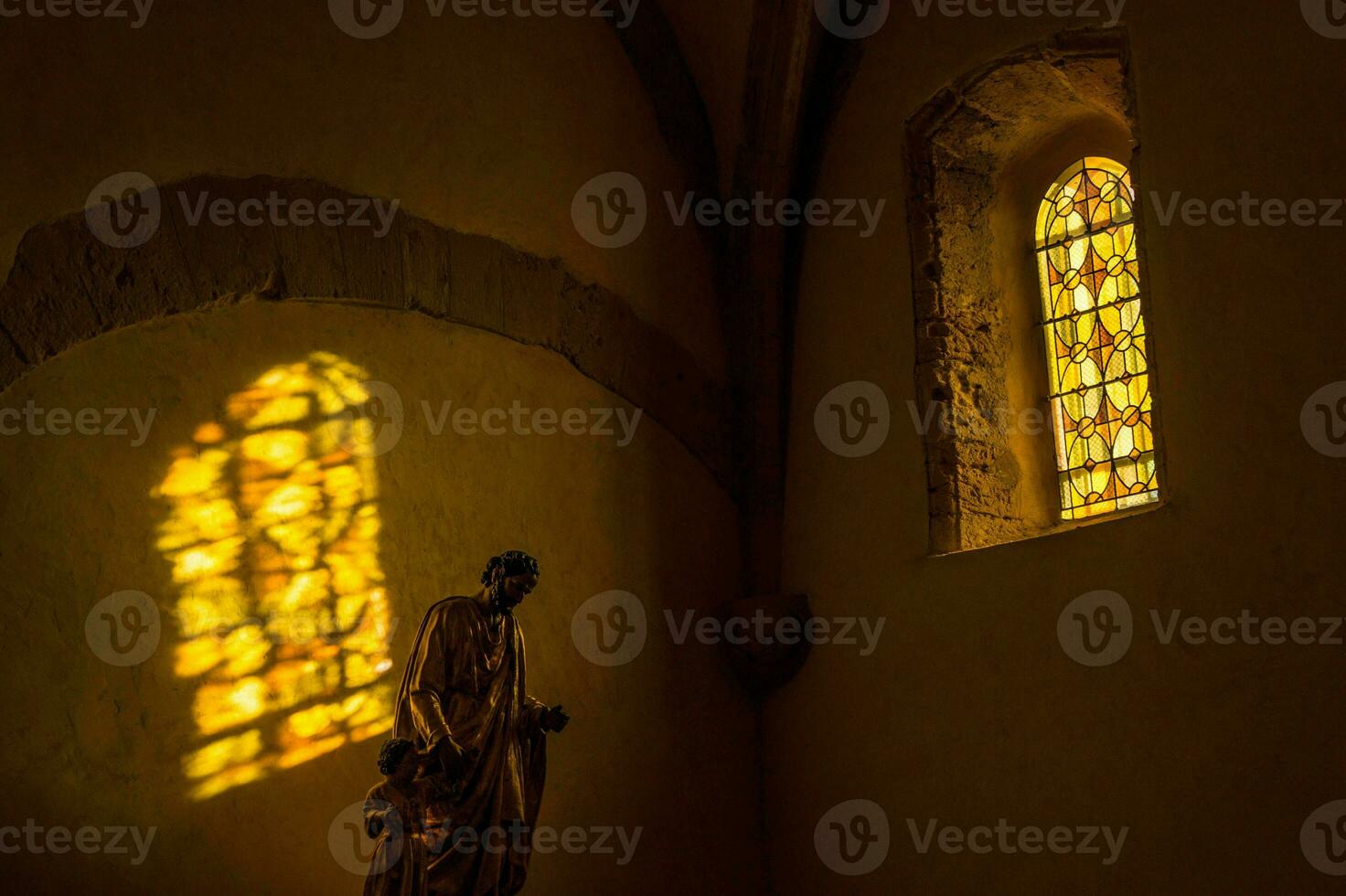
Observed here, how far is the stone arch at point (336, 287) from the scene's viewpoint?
547 cm

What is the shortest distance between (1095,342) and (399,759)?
3.91 m

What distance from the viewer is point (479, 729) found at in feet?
16.9

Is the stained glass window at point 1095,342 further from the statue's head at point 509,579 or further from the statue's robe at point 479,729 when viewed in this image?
the statue's robe at point 479,729

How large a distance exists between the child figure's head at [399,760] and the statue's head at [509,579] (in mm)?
696

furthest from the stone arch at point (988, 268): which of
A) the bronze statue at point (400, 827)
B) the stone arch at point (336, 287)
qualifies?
the bronze statue at point (400, 827)

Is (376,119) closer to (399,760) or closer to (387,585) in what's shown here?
(387,585)

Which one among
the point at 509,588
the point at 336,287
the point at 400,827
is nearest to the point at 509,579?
the point at 509,588

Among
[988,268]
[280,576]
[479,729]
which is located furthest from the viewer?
[988,268]

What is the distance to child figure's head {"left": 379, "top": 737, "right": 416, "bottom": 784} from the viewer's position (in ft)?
15.7

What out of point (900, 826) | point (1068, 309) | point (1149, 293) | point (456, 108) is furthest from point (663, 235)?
point (900, 826)

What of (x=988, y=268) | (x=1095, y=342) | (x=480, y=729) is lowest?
(x=480, y=729)

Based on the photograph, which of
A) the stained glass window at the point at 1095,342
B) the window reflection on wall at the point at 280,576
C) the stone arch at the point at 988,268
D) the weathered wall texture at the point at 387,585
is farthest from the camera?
the stone arch at the point at 988,268

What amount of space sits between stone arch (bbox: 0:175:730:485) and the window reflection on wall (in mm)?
412

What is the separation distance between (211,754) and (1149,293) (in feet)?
13.4
